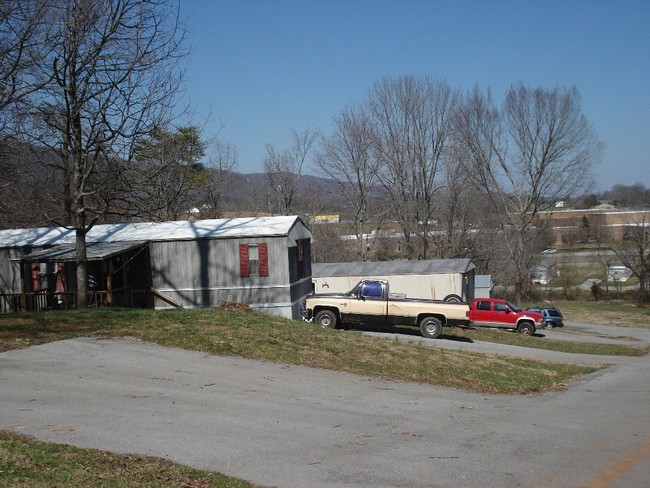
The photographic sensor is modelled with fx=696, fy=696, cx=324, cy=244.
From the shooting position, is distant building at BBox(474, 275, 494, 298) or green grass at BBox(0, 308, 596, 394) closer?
green grass at BBox(0, 308, 596, 394)

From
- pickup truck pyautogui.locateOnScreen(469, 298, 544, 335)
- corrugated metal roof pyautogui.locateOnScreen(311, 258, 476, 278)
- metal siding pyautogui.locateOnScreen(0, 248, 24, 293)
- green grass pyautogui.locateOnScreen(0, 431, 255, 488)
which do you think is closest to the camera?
green grass pyautogui.locateOnScreen(0, 431, 255, 488)

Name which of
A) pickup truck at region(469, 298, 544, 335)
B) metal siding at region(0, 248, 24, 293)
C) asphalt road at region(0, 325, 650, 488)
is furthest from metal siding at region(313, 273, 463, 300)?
Result: asphalt road at region(0, 325, 650, 488)

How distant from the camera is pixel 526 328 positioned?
33.7 meters

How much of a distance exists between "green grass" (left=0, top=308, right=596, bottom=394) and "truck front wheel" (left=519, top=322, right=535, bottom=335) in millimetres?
15211

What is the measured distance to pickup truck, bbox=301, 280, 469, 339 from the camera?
23.2 meters

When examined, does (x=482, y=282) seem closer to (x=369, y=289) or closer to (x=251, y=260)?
(x=369, y=289)

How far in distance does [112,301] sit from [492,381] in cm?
1357

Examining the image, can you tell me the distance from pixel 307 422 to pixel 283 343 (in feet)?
18.2

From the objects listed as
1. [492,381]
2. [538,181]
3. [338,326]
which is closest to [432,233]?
[538,181]

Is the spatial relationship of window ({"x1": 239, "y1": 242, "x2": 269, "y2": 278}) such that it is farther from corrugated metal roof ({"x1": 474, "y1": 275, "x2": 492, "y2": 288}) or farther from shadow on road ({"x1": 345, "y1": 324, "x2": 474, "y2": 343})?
corrugated metal roof ({"x1": 474, "y1": 275, "x2": 492, "y2": 288})

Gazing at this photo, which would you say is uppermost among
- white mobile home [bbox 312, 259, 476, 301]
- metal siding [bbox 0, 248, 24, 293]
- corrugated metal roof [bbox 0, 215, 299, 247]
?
corrugated metal roof [bbox 0, 215, 299, 247]

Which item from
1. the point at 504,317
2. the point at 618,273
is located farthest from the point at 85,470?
the point at 618,273

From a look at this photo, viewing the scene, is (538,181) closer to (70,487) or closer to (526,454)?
(526,454)

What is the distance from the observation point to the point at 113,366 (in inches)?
489
